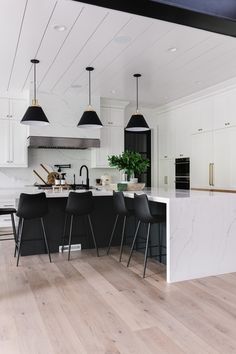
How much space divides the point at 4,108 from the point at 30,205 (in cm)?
322

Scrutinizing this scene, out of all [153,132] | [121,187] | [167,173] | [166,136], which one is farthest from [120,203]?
[153,132]

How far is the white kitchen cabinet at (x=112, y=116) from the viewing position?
6898 mm

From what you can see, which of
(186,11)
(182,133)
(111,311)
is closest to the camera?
(186,11)

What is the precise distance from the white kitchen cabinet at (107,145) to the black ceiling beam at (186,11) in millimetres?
4418

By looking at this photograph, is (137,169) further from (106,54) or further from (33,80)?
(33,80)

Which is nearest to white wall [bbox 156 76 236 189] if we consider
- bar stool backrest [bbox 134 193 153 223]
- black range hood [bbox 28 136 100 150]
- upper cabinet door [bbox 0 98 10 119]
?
black range hood [bbox 28 136 100 150]

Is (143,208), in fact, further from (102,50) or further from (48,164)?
(48,164)

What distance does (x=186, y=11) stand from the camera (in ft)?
7.58

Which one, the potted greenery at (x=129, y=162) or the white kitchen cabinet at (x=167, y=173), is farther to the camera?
the white kitchen cabinet at (x=167, y=173)

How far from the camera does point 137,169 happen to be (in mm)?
4383

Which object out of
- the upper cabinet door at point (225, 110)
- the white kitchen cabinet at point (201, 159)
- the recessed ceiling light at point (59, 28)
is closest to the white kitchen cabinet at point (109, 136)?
the white kitchen cabinet at point (201, 159)

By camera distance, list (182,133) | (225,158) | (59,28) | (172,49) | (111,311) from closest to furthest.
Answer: (111,311), (59,28), (172,49), (225,158), (182,133)

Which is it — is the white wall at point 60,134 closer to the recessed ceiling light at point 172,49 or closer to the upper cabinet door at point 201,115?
the upper cabinet door at point 201,115

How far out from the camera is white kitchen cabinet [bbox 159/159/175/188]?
729 cm
